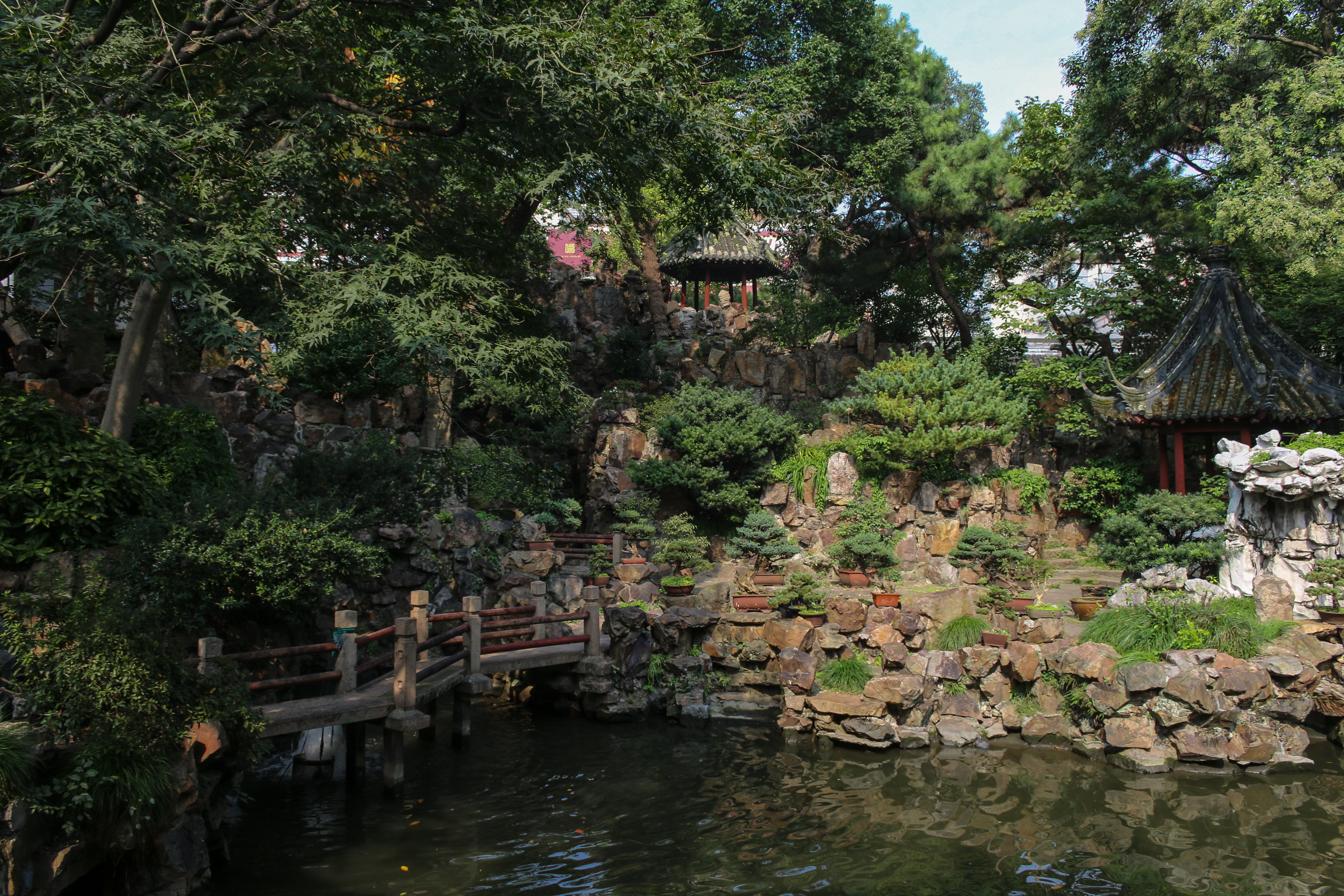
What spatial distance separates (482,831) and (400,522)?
217 inches

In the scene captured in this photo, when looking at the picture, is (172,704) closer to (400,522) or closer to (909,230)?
(400,522)

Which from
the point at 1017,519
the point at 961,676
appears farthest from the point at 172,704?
the point at 1017,519

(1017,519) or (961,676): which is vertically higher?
(1017,519)

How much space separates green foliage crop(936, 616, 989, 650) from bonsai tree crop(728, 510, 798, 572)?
3.22 m

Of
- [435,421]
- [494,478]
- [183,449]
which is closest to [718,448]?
[494,478]

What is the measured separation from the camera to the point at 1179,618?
1202cm

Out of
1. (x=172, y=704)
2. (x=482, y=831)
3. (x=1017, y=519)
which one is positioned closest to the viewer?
(x=172, y=704)

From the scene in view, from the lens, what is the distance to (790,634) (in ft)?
43.7

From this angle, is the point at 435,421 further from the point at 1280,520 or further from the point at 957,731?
the point at 1280,520

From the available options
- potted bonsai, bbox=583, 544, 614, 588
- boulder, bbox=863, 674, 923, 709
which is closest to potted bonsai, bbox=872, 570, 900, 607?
boulder, bbox=863, 674, 923, 709

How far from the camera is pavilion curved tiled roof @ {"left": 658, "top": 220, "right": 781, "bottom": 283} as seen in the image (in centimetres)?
2789

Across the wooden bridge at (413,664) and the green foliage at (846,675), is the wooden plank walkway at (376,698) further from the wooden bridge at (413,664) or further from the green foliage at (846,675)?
the green foliage at (846,675)

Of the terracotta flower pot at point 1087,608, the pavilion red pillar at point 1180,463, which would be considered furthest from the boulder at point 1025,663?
the pavilion red pillar at point 1180,463

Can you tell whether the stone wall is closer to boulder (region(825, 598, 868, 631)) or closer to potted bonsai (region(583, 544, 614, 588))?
boulder (region(825, 598, 868, 631))
